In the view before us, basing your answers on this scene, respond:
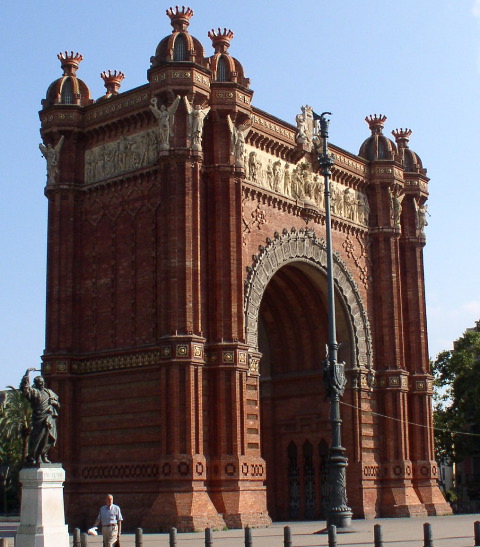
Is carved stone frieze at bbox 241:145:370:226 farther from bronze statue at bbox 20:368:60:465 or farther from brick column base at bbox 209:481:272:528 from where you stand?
bronze statue at bbox 20:368:60:465

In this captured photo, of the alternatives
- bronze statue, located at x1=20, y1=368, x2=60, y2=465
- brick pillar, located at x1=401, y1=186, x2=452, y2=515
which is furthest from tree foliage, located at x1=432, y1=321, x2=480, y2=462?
bronze statue, located at x1=20, y1=368, x2=60, y2=465

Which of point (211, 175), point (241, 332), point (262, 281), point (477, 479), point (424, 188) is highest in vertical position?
point (424, 188)

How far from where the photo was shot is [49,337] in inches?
1390

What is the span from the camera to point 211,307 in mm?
33406

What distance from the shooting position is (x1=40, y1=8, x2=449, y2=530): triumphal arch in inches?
1266

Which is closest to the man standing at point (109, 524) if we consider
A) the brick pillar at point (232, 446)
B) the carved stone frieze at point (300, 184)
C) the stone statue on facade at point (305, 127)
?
the brick pillar at point (232, 446)

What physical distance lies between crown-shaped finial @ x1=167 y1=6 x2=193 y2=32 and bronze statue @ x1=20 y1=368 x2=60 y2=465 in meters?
16.9

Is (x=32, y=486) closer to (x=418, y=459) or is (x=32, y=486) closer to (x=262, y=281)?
(x=262, y=281)

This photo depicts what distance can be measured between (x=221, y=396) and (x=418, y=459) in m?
14.4

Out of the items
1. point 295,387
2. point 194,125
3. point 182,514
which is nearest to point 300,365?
point 295,387

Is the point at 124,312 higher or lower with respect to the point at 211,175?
lower

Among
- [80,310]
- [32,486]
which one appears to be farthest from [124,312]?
[32,486]

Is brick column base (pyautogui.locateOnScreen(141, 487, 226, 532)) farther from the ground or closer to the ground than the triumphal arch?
closer to the ground

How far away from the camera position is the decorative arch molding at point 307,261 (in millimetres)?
35156
